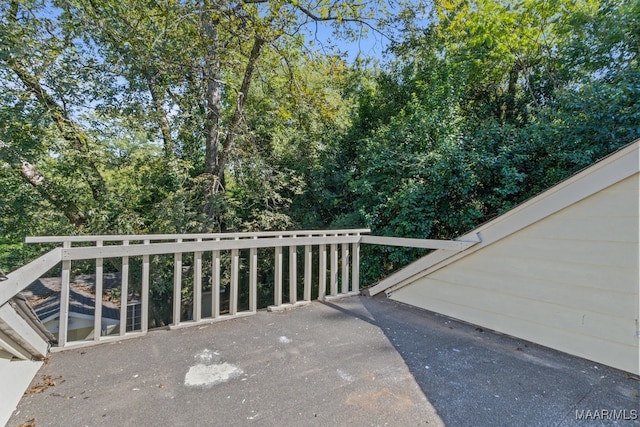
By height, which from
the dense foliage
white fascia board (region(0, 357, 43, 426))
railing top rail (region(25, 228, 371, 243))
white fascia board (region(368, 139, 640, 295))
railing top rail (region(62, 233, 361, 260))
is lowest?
white fascia board (region(0, 357, 43, 426))

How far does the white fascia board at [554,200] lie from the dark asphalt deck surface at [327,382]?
0.73 metres

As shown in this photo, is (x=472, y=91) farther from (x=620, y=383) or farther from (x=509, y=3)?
(x=620, y=383)

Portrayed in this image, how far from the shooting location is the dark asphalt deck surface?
1.58 metres

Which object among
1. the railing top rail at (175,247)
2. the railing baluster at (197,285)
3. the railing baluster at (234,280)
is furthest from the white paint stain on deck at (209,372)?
the railing top rail at (175,247)

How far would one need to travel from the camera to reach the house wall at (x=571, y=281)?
202 cm

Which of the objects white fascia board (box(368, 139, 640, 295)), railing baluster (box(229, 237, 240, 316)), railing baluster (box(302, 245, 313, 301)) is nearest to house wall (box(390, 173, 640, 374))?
white fascia board (box(368, 139, 640, 295))

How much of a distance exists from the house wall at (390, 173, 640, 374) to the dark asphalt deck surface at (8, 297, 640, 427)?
0.16 meters

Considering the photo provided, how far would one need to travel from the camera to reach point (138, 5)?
175 inches

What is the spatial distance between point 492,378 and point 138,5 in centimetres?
619

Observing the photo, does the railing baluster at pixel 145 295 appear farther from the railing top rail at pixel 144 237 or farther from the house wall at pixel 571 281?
the house wall at pixel 571 281

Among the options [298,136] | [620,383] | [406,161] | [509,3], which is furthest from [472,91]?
[620,383]

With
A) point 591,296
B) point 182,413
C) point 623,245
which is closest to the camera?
point 182,413

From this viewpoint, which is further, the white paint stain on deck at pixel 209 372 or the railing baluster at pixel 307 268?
Answer: the railing baluster at pixel 307 268

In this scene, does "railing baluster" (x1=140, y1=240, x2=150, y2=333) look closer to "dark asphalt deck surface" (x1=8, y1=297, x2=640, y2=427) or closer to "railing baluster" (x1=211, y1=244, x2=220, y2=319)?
"dark asphalt deck surface" (x1=8, y1=297, x2=640, y2=427)
